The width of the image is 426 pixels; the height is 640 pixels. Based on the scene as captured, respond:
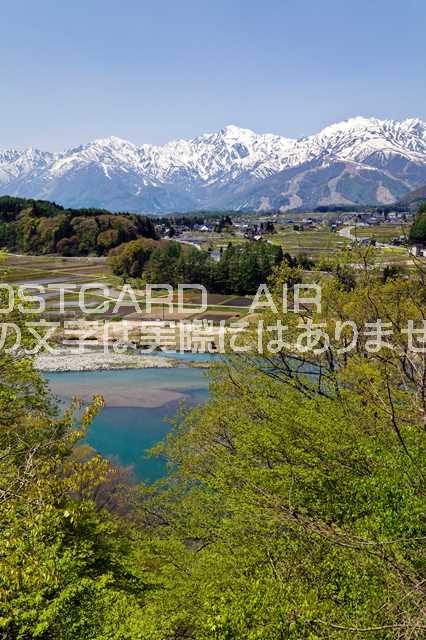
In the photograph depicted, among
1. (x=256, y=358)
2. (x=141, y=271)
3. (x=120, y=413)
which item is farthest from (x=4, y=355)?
(x=141, y=271)

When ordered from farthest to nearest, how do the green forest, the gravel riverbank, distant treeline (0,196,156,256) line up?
distant treeline (0,196,156,256) → the gravel riverbank → the green forest

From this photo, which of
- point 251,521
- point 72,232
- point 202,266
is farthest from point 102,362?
point 72,232

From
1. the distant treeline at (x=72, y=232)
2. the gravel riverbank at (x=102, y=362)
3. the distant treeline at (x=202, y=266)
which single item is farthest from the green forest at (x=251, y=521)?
the distant treeline at (x=72, y=232)

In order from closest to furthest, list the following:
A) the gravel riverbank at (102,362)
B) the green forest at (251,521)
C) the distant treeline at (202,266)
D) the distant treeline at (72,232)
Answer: the green forest at (251,521), the gravel riverbank at (102,362), the distant treeline at (202,266), the distant treeline at (72,232)

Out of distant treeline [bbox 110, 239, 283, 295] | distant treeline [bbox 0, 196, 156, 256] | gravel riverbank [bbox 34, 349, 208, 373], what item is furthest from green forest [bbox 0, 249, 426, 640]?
distant treeline [bbox 0, 196, 156, 256]

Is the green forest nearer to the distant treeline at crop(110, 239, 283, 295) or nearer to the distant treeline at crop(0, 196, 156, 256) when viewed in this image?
the distant treeline at crop(110, 239, 283, 295)

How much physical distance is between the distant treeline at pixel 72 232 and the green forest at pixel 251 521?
92861 millimetres

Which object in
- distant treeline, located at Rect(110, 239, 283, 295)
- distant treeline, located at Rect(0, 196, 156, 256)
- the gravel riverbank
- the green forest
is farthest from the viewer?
distant treeline, located at Rect(0, 196, 156, 256)

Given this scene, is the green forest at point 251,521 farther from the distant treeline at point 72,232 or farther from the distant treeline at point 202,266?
the distant treeline at point 72,232

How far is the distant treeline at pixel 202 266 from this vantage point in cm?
7150

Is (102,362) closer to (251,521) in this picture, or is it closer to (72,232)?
(251,521)

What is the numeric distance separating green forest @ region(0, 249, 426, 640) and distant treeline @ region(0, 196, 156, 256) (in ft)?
305

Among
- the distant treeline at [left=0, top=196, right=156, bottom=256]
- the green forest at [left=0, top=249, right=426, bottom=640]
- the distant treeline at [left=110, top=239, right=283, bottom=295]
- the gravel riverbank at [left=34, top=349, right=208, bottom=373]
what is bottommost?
the gravel riverbank at [left=34, top=349, right=208, bottom=373]

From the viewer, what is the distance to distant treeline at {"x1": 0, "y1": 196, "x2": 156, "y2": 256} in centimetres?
10375
